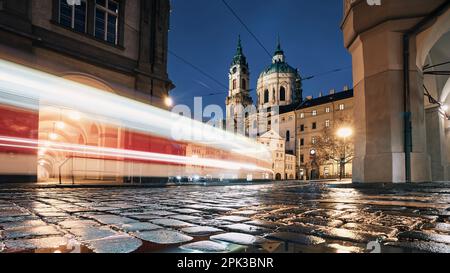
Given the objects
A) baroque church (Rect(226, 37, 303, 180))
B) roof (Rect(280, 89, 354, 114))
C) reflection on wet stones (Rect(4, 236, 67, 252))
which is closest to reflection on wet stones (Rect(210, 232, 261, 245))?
reflection on wet stones (Rect(4, 236, 67, 252))

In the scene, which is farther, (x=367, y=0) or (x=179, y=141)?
(x=179, y=141)

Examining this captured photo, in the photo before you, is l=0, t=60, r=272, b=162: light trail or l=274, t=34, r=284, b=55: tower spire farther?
l=274, t=34, r=284, b=55: tower spire

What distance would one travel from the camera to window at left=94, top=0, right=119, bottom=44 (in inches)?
681

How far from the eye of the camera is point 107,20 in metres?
17.7

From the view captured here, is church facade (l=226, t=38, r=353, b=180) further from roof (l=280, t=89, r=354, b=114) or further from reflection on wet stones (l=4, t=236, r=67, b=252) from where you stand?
reflection on wet stones (l=4, t=236, r=67, b=252)

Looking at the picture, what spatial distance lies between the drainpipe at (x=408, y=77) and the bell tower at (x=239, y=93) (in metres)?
84.2

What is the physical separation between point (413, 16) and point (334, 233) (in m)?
8.55

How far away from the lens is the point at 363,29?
9.23m

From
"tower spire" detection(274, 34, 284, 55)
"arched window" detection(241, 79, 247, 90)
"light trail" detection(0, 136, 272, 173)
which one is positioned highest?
"tower spire" detection(274, 34, 284, 55)

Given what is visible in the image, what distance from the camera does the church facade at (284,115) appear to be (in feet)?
226

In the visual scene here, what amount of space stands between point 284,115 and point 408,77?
7434 cm

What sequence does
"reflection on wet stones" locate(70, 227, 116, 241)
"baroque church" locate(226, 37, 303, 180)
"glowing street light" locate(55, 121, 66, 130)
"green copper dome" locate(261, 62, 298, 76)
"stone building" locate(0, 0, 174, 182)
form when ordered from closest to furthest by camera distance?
"reflection on wet stones" locate(70, 227, 116, 241), "stone building" locate(0, 0, 174, 182), "glowing street light" locate(55, 121, 66, 130), "baroque church" locate(226, 37, 303, 180), "green copper dome" locate(261, 62, 298, 76)
